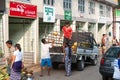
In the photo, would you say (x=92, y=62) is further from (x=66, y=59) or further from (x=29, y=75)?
(x=29, y=75)

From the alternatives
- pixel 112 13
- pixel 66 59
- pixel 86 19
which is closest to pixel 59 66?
pixel 66 59

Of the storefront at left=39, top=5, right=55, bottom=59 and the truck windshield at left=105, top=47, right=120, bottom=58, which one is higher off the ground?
the storefront at left=39, top=5, right=55, bottom=59

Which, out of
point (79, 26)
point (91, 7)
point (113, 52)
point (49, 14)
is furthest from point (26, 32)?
point (91, 7)

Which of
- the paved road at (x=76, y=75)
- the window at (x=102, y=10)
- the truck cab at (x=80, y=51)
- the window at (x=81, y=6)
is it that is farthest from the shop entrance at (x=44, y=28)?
the window at (x=102, y=10)

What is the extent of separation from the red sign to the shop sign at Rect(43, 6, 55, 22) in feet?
4.12

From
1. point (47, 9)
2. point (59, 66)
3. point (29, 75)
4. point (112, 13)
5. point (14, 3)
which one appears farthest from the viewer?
point (112, 13)

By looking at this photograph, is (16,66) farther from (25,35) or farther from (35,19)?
(25,35)

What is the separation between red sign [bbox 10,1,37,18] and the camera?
15.8m

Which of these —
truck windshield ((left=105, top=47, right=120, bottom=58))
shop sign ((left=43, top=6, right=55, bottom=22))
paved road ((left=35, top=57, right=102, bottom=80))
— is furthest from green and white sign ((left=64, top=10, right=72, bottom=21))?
truck windshield ((left=105, top=47, right=120, bottom=58))

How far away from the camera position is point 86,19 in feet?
87.5

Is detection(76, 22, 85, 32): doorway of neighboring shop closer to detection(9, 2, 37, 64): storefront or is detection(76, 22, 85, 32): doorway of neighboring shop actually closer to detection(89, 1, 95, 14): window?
detection(89, 1, 95, 14): window

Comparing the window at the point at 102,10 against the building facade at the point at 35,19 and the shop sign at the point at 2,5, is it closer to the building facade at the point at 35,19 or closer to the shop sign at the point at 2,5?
the building facade at the point at 35,19

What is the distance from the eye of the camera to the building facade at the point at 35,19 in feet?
51.5

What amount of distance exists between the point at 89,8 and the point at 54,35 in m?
11.7
